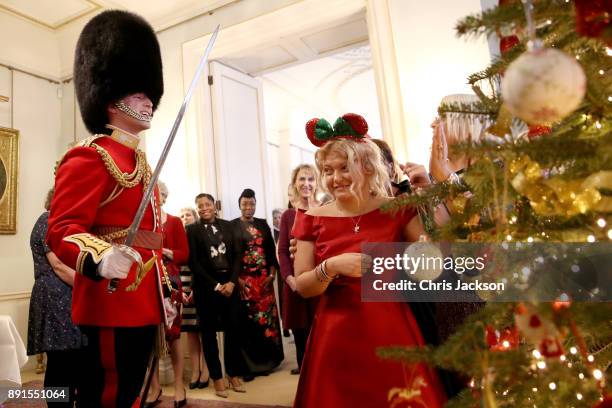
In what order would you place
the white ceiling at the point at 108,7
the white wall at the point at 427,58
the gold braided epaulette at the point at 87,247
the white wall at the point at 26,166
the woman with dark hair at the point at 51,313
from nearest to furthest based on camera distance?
the gold braided epaulette at the point at 87,247
the woman with dark hair at the point at 51,313
the white wall at the point at 427,58
the white ceiling at the point at 108,7
the white wall at the point at 26,166

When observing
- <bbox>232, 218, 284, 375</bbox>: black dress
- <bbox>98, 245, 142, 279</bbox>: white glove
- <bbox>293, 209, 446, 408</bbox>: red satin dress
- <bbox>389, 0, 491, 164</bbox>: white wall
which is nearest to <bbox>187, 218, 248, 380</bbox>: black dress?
<bbox>232, 218, 284, 375</bbox>: black dress

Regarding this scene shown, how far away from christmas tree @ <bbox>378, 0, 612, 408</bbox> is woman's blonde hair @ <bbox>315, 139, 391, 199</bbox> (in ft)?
1.91

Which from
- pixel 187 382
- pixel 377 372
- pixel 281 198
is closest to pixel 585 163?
pixel 377 372

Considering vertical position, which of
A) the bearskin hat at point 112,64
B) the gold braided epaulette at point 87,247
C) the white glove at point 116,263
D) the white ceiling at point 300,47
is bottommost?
the white glove at point 116,263

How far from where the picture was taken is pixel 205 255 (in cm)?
354

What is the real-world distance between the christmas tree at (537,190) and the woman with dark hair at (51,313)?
225 cm

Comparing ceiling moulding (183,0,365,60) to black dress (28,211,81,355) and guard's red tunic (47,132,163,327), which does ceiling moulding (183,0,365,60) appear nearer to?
black dress (28,211,81,355)

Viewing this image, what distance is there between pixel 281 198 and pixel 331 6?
5.43m

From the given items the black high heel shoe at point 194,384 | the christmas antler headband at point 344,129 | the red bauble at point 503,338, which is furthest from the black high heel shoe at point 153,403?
the red bauble at point 503,338

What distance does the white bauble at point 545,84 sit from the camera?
1.88ft

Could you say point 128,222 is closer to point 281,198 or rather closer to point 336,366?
point 336,366

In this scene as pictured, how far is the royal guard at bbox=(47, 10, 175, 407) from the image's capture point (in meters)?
1.23

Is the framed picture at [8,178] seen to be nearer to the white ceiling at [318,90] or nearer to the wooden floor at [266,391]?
Answer: the wooden floor at [266,391]

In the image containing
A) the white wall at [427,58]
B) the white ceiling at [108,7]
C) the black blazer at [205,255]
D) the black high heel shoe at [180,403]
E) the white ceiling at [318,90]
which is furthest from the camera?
the white ceiling at [318,90]
